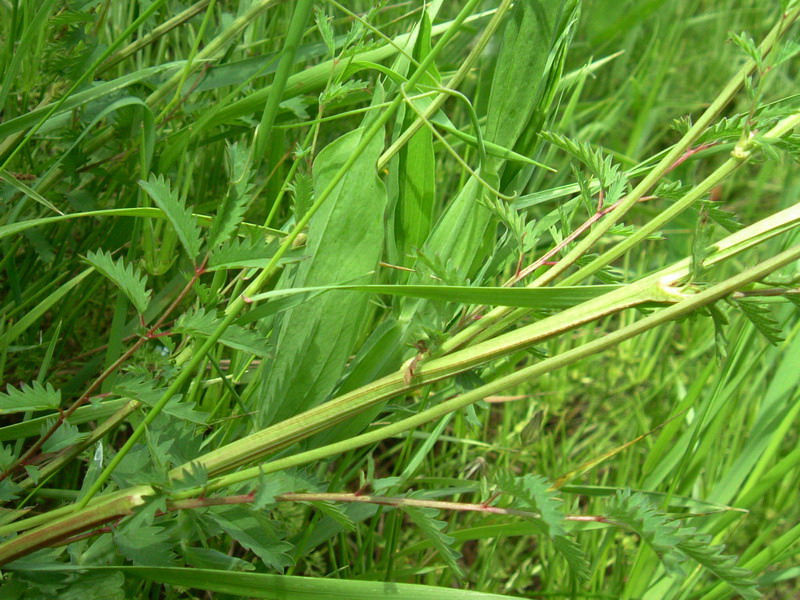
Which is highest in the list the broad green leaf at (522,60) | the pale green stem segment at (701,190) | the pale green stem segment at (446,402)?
the broad green leaf at (522,60)

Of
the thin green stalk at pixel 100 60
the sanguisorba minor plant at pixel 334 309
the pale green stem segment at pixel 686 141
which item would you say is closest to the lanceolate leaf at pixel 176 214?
the sanguisorba minor plant at pixel 334 309

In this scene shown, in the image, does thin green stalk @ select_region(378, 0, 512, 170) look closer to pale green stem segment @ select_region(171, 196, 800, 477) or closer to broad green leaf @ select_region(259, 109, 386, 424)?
broad green leaf @ select_region(259, 109, 386, 424)

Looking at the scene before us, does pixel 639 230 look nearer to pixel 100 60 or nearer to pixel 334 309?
pixel 334 309

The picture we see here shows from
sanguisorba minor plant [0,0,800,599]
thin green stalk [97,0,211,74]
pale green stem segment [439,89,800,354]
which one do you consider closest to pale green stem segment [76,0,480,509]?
sanguisorba minor plant [0,0,800,599]

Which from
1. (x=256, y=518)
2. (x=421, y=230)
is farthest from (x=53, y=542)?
(x=421, y=230)

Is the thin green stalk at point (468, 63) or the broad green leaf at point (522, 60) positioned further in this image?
the broad green leaf at point (522, 60)

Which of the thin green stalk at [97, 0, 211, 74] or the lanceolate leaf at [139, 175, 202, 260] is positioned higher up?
the thin green stalk at [97, 0, 211, 74]

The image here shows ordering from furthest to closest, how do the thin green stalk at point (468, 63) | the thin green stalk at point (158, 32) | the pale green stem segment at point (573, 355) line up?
the thin green stalk at point (158, 32) → the thin green stalk at point (468, 63) → the pale green stem segment at point (573, 355)

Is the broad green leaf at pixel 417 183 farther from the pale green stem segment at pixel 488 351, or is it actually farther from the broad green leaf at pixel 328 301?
the pale green stem segment at pixel 488 351
